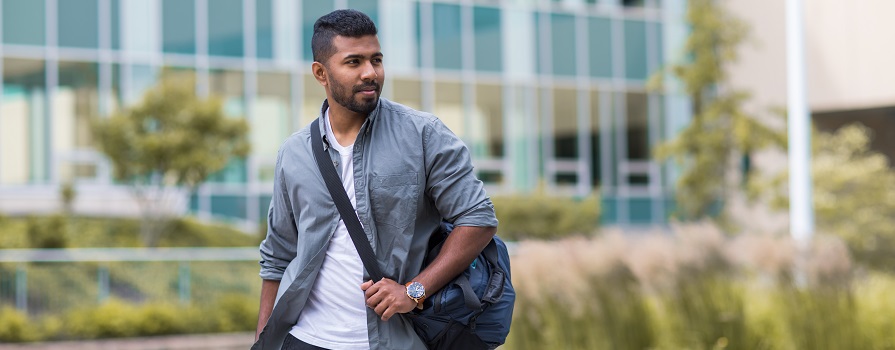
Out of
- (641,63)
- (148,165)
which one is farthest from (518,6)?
(148,165)

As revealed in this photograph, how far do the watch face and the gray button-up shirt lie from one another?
0.21 feet

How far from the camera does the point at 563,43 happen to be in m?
31.4

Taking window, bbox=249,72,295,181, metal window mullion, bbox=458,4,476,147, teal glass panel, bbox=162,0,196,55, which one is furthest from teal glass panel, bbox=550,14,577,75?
teal glass panel, bbox=162,0,196,55

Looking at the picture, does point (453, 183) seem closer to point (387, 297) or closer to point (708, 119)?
point (387, 297)

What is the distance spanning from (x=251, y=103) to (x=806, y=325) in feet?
66.2

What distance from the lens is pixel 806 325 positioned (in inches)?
312

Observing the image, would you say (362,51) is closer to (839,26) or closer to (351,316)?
(351,316)

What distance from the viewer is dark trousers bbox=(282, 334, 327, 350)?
3436 millimetres

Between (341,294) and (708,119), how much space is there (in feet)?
86.6

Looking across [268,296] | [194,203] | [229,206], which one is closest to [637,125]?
[229,206]

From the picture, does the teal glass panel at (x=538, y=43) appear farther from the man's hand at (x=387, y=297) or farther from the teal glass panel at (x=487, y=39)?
the man's hand at (x=387, y=297)

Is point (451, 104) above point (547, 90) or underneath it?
underneath

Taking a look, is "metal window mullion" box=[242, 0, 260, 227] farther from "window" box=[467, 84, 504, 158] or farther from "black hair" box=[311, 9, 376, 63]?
"black hair" box=[311, 9, 376, 63]

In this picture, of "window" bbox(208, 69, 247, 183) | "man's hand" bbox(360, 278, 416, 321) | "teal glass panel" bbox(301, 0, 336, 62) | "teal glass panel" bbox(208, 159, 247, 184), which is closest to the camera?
"man's hand" bbox(360, 278, 416, 321)
